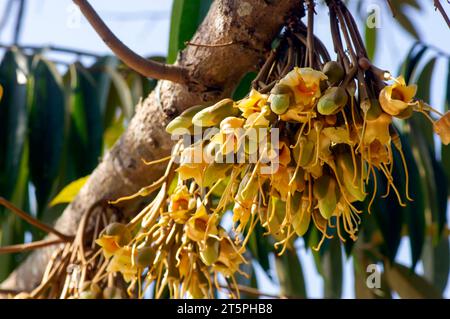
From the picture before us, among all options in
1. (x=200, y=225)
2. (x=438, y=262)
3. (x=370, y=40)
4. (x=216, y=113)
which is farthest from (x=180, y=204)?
(x=438, y=262)

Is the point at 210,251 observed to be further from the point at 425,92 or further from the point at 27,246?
the point at 425,92

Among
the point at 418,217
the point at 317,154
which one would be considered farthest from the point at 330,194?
the point at 418,217

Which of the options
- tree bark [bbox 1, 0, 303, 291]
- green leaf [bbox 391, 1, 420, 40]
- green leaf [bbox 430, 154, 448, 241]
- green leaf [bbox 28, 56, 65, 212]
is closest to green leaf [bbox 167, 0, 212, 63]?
tree bark [bbox 1, 0, 303, 291]

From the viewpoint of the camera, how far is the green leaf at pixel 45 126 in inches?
63.4

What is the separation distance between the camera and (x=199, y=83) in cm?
113

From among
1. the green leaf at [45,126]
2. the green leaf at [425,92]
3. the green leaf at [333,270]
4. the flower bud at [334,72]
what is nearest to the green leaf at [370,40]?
the green leaf at [425,92]

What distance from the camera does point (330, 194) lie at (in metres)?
0.87

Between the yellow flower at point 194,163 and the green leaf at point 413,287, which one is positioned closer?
the yellow flower at point 194,163

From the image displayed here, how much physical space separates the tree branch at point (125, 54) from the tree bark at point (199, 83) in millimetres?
39

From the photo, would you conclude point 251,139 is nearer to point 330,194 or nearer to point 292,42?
point 330,194

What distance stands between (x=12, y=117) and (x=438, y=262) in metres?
1.06

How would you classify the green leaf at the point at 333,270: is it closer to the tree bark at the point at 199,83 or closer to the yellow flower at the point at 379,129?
the tree bark at the point at 199,83

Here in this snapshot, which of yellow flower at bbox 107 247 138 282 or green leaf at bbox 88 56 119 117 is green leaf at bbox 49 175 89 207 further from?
yellow flower at bbox 107 247 138 282

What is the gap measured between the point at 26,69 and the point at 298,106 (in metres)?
1.04
